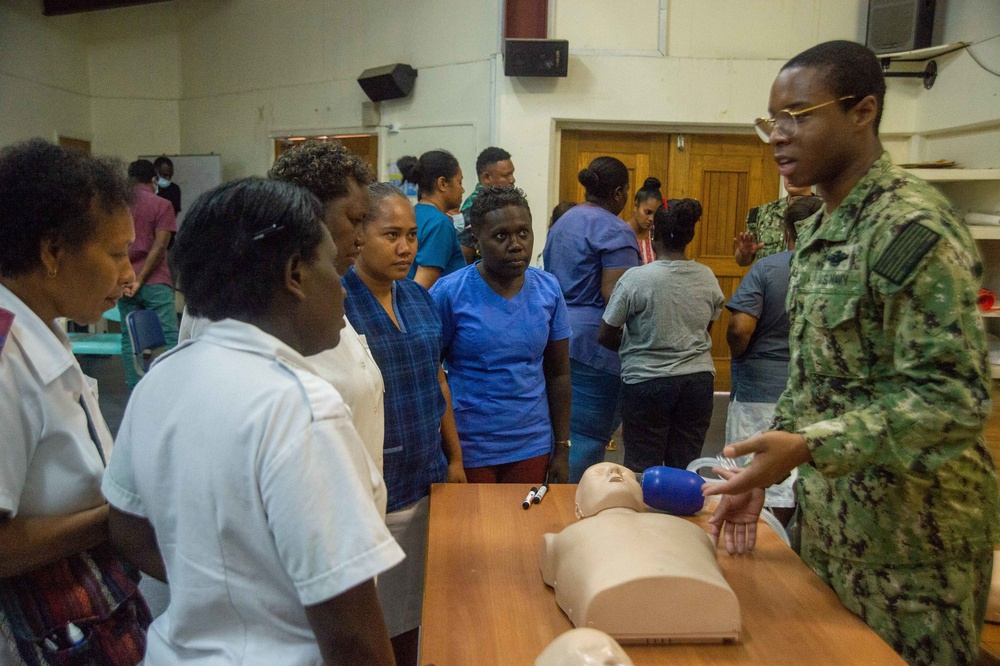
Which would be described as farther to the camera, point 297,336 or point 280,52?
point 280,52

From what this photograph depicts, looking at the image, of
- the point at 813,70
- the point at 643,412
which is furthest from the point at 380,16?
the point at 813,70

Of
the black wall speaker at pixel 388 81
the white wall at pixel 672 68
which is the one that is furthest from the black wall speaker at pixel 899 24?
the black wall speaker at pixel 388 81

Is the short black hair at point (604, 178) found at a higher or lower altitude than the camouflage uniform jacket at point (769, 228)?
higher

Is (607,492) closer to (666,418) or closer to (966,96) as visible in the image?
(666,418)

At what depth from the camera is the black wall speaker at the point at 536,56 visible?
5.75 meters

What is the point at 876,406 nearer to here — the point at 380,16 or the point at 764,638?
the point at 764,638

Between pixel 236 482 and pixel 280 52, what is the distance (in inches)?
305

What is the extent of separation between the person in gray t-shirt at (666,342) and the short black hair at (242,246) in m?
2.23

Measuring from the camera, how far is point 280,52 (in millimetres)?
7828

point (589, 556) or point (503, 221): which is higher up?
point (503, 221)

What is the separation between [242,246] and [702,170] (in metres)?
5.81

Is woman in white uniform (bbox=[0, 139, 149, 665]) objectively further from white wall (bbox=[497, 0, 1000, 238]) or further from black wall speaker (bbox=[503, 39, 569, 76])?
white wall (bbox=[497, 0, 1000, 238])

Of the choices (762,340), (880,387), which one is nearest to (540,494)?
(880,387)

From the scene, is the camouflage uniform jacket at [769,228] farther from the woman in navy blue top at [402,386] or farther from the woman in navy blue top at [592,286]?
the woman in navy blue top at [402,386]
